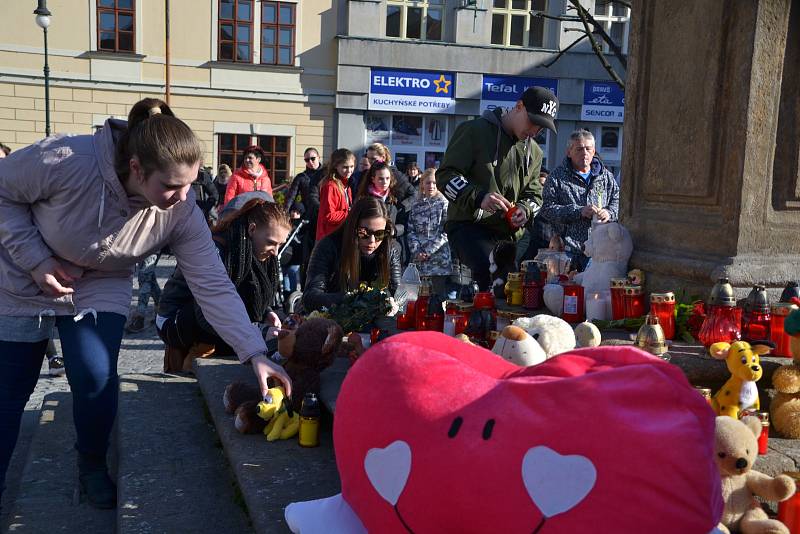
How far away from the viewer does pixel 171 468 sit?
3.36m

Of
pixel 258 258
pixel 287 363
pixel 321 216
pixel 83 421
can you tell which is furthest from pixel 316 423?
pixel 321 216

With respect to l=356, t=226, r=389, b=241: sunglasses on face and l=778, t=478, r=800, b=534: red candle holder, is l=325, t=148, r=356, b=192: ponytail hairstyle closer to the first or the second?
l=356, t=226, r=389, b=241: sunglasses on face

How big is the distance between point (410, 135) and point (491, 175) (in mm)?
18381

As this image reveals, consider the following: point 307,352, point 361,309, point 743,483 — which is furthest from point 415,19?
point 743,483

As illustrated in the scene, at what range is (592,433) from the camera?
62.6 inches

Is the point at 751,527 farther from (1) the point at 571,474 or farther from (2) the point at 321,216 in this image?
(2) the point at 321,216

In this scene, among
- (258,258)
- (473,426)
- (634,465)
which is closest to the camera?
(634,465)

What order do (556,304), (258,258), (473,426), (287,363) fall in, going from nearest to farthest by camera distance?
(473,426), (287,363), (556,304), (258,258)

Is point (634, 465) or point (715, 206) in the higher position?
point (715, 206)

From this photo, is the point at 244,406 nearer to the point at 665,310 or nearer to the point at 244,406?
the point at 244,406

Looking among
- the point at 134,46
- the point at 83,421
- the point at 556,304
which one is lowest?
the point at 83,421

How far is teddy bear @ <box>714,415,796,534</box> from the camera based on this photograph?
2.21m

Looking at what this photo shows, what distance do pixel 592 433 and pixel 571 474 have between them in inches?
3.4

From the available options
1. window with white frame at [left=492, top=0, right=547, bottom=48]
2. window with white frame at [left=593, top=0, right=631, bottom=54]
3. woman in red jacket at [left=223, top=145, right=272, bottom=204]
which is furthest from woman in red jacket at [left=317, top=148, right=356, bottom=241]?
window with white frame at [left=593, top=0, right=631, bottom=54]
